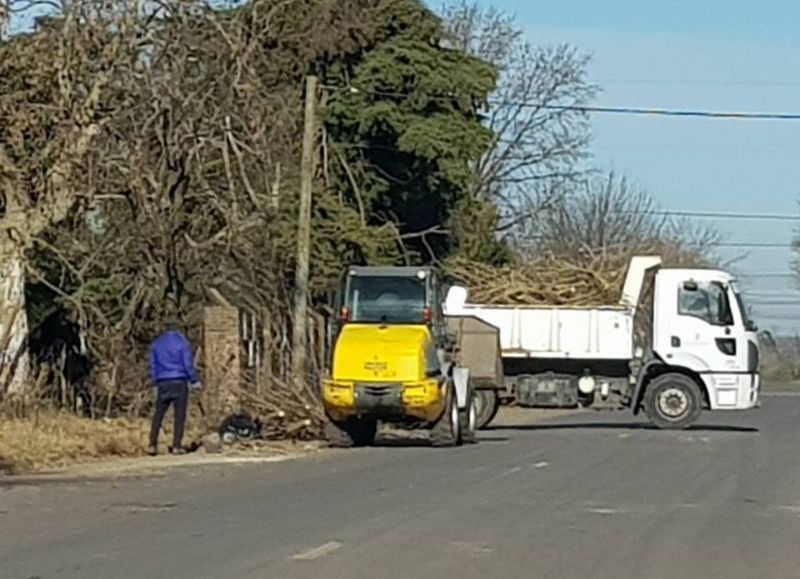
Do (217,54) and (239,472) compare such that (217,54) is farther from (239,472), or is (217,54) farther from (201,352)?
(239,472)

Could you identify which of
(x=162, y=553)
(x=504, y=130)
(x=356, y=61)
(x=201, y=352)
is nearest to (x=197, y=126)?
(x=201, y=352)

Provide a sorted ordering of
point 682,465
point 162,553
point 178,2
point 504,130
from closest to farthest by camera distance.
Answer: point 162,553, point 682,465, point 178,2, point 504,130

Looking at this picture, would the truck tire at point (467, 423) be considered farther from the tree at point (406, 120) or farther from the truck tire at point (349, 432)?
the tree at point (406, 120)

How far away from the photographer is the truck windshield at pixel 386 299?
28578mm

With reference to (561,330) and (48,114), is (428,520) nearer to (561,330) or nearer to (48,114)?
(48,114)

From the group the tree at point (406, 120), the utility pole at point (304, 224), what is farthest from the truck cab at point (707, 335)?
the tree at point (406, 120)

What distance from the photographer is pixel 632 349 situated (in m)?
36.2

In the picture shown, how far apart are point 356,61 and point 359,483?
1106 inches

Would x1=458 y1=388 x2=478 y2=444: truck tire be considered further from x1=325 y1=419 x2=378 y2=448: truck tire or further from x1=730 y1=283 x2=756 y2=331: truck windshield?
x1=730 y1=283 x2=756 y2=331: truck windshield

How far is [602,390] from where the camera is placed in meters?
36.6

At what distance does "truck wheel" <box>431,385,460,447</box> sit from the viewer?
2906 centimetres

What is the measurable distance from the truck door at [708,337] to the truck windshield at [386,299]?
26.7 feet

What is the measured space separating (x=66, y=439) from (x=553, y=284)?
561 inches

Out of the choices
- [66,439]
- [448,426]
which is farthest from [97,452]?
[448,426]
